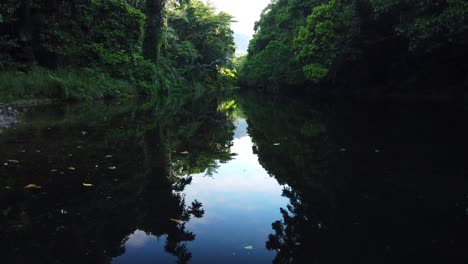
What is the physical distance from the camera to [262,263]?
9.64 ft

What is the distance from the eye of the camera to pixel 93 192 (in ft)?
14.6

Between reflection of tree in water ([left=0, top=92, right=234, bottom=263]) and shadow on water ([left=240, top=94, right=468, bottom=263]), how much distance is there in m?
1.07

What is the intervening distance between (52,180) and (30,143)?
286 centimetres

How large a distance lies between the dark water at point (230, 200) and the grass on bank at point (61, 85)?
27.0 feet

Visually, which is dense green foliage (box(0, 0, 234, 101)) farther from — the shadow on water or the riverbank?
the shadow on water

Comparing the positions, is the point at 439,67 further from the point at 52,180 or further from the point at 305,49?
the point at 52,180

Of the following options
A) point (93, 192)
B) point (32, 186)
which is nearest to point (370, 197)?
point (93, 192)

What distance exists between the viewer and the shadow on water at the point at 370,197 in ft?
10.1

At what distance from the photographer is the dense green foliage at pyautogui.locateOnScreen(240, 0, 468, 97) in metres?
15.2

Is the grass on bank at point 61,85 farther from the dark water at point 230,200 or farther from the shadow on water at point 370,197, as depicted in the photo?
the shadow on water at point 370,197

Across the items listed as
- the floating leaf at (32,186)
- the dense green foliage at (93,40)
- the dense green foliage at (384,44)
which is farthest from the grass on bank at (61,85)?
the dense green foliage at (384,44)

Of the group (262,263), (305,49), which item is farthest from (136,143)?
(305,49)

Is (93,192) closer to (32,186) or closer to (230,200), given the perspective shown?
(32,186)

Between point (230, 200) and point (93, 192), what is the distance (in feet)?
5.64
